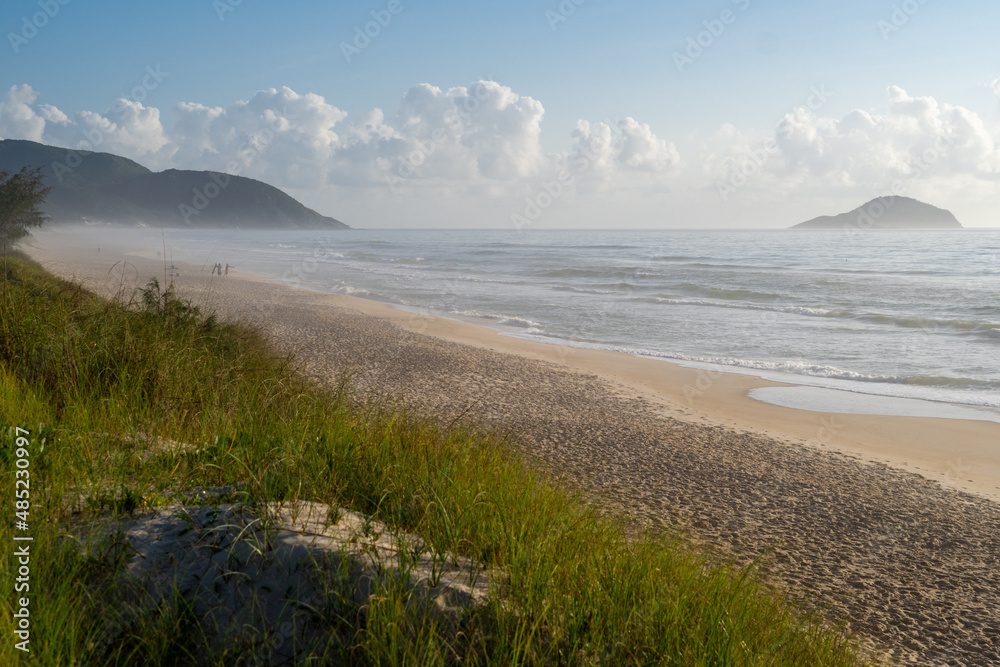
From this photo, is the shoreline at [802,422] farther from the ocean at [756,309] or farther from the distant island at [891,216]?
the distant island at [891,216]

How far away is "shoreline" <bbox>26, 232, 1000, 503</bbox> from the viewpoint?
7.99 m

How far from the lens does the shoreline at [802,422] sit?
799 cm

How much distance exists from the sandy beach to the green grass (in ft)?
3.23

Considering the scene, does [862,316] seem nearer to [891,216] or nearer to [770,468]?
[770,468]

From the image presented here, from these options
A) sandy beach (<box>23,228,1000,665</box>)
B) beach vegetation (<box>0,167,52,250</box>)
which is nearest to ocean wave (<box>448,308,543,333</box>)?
sandy beach (<box>23,228,1000,665</box>)

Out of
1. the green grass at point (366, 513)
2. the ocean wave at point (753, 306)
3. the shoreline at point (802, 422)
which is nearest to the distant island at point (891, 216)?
the ocean wave at point (753, 306)

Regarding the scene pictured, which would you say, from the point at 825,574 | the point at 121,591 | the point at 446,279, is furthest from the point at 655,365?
the point at 446,279

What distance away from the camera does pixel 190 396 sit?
5.23 metres

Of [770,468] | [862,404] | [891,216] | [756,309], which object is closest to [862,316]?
[756,309]

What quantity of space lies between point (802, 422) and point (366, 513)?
8455mm

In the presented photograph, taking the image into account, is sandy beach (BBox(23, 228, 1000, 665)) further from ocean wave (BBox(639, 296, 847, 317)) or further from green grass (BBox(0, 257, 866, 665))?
ocean wave (BBox(639, 296, 847, 317))

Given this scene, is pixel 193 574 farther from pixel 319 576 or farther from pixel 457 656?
pixel 457 656

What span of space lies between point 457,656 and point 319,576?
25.7 inches

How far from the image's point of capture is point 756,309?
2434 centimetres
